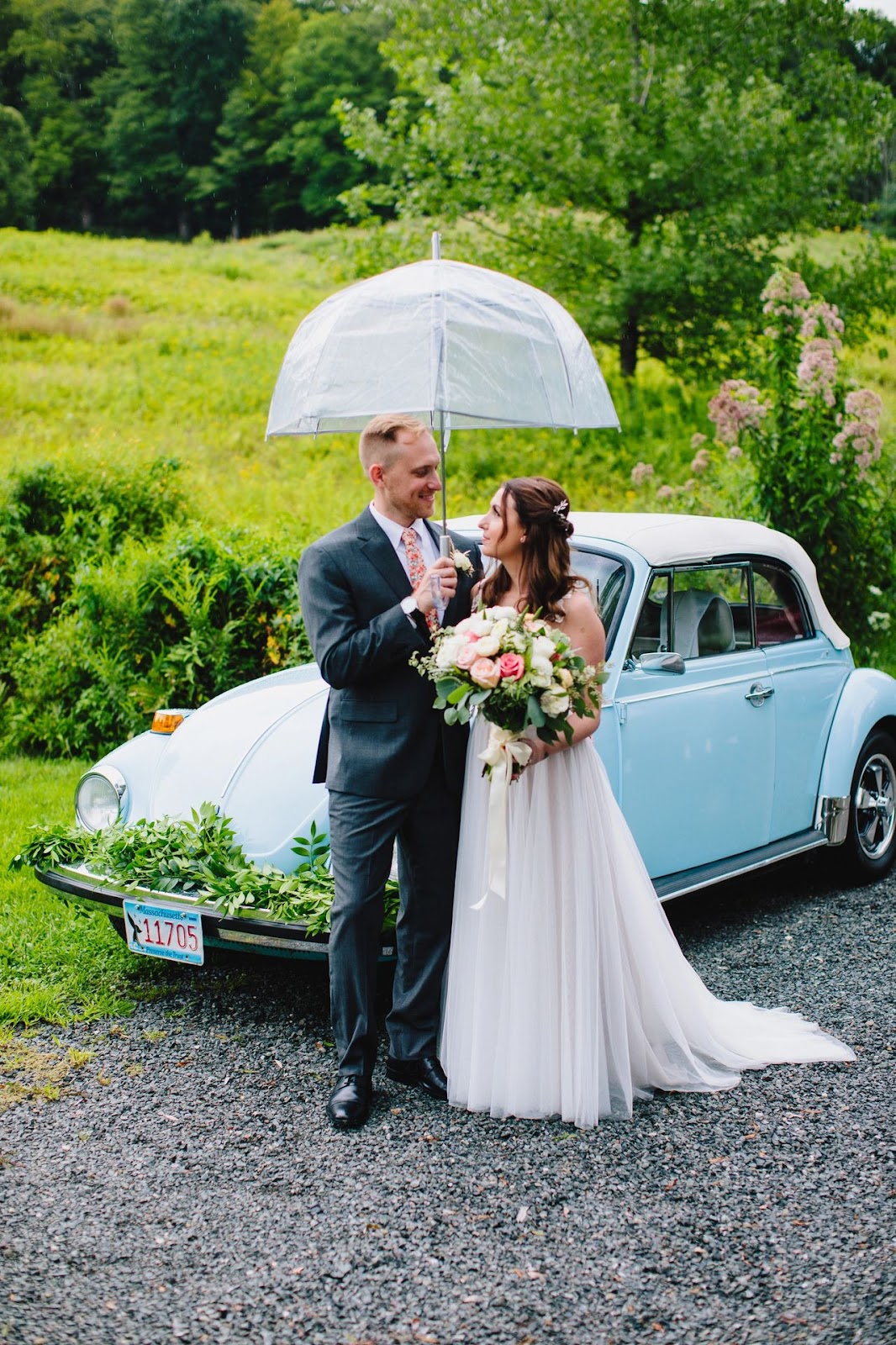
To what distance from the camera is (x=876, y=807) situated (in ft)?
20.6

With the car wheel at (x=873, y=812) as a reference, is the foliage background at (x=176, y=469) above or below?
above

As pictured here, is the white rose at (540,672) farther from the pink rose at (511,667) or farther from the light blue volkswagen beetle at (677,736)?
the light blue volkswagen beetle at (677,736)

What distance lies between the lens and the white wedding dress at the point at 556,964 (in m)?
3.82

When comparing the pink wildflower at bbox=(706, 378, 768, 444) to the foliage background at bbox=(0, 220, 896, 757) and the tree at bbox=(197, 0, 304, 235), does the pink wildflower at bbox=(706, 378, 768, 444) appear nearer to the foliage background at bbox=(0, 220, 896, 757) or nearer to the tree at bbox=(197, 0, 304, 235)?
the foliage background at bbox=(0, 220, 896, 757)

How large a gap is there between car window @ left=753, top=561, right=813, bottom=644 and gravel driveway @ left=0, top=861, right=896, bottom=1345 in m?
1.93

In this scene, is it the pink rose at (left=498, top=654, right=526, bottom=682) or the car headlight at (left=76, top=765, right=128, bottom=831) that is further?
the car headlight at (left=76, top=765, right=128, bottom=831)

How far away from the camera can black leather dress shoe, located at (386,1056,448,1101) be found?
398cm

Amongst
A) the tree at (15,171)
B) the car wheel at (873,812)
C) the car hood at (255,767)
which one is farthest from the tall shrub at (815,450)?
the tree at (15,171)

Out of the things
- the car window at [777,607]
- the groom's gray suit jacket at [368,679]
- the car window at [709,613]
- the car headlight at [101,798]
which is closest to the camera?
the groom's gray suit jacket at [368,679]

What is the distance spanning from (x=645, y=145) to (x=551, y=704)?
1392cm

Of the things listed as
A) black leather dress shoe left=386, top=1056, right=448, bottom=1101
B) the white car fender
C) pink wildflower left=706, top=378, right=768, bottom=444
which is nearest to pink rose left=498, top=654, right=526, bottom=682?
black leather dress shoe left=386, top=1056, right=448, bottom=1101

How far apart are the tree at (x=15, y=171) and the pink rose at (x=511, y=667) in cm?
2668

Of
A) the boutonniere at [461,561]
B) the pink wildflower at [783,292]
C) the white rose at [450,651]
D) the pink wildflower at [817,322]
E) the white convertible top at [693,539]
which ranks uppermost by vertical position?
the pink wildflower at [783,292]

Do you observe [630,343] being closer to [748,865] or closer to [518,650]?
[748,865]
